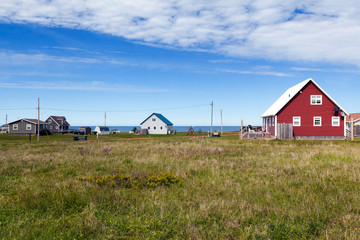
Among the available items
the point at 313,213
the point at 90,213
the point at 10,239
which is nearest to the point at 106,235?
the point at 90,213

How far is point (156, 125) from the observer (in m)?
76.3

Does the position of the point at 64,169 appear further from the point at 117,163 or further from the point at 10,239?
the point at 10,239

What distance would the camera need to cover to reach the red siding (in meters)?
35.9

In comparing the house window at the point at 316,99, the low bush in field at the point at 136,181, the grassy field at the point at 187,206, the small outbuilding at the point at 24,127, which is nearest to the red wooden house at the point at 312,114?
the house window at the point at 316,99

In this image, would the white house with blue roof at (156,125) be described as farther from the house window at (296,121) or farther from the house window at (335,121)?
the house window at (335,121)

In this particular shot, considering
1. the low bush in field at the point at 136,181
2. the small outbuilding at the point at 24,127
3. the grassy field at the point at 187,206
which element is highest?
the small outbuilding at the point at 24,127

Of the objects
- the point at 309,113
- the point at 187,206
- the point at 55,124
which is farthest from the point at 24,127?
the point at 187,206

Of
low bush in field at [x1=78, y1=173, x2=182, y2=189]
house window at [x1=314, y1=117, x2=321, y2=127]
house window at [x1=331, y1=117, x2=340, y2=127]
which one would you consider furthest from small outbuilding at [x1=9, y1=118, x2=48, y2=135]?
low bush in field at [x1=78, y1=173, x2=182, y2=189]

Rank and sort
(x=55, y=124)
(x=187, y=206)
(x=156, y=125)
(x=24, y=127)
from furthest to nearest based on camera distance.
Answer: (x=55, y=124)
(x=156, y=125)
(x=24, y=127)
(x=187, y=206)

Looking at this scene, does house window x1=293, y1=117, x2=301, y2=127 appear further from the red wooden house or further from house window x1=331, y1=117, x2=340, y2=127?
house window x1=331, y1=117, x2=340, y2=127

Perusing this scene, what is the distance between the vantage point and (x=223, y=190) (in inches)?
296

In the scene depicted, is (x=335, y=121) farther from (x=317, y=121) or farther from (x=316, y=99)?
(x=316, y=99)

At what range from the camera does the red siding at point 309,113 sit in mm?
35938

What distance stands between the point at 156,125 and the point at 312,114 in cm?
4783
